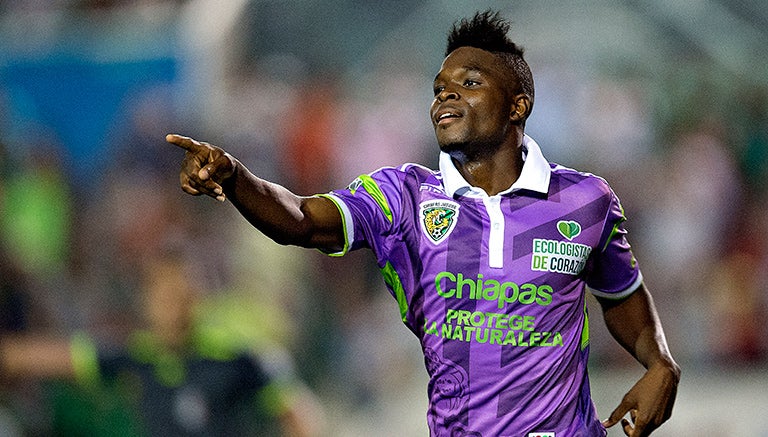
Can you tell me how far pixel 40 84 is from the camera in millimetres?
9141

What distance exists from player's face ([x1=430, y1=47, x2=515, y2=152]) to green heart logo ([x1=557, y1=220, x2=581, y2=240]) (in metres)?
0.35

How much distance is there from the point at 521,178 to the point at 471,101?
1.00ft

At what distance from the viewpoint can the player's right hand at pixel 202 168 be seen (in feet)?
10.1

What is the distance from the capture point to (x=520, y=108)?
12.5 ft

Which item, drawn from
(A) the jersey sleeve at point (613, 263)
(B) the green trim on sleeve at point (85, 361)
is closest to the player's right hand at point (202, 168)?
(A) the jersey sleeve at point (613, 263)

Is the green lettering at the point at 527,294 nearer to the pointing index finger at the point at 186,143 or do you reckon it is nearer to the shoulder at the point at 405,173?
the shoulder at the point at 405,173

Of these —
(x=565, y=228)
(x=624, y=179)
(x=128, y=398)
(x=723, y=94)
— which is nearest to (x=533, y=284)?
(x=565, y=228)

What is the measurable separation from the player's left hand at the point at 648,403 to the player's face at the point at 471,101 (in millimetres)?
933

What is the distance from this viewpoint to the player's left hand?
11.8ft

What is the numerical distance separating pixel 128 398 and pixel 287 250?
2.19 meters

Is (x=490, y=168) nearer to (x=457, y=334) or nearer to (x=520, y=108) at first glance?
(x=520, y=108)

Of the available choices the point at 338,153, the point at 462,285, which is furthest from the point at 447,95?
the point at 338,153

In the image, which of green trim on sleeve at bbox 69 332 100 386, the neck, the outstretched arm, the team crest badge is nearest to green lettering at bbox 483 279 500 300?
the team crest badge

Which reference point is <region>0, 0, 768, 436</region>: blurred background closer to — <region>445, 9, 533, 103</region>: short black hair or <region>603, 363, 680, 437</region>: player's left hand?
<region>603, 363, 680, 437</region>: player's left hand
